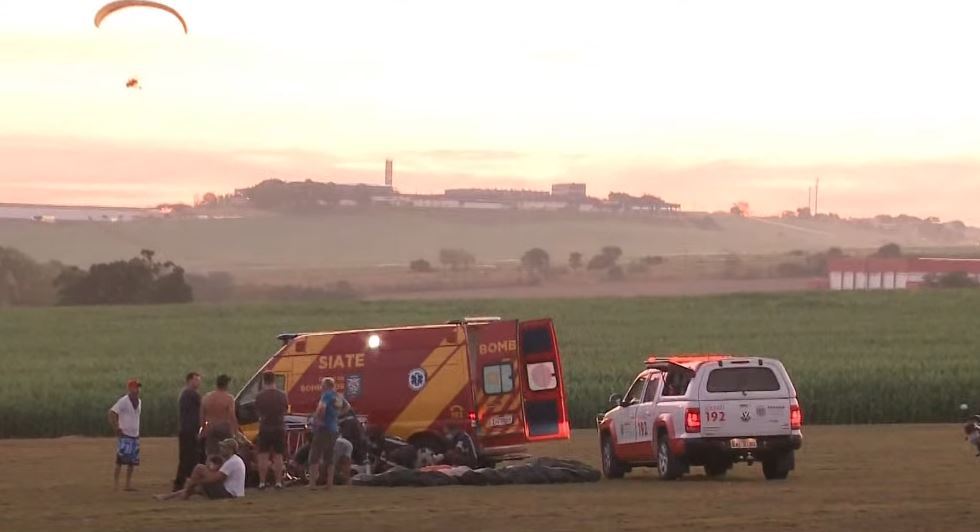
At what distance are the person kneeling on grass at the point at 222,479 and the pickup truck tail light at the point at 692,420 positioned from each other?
576 cm

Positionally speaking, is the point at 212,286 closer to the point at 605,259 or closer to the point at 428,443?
the point at 605,259

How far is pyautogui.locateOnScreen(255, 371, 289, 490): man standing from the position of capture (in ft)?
79.4

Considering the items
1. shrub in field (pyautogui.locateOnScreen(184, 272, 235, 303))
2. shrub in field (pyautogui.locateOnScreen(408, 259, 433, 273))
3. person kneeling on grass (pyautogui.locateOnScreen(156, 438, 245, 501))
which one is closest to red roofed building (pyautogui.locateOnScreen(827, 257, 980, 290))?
shrub in field (pyautogui.locateOnScreen(408, 259, 433, 273))

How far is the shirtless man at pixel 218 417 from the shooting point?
2400cm

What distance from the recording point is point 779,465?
25.8m

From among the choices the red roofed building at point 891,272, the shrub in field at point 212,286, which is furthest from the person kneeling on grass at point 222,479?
the red roofed building at point 891,272

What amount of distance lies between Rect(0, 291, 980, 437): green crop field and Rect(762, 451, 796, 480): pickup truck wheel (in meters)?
20.4

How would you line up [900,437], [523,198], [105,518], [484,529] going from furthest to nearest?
[523,198], [900,437], [105,518], [484,529]

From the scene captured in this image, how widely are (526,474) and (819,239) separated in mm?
157632

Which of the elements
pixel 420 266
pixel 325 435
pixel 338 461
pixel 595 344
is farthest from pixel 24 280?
pixel 325 435

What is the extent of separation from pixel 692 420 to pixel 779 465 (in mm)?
1643

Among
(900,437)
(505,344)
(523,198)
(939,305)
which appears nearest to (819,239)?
(523,198)

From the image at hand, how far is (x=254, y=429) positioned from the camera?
93.8ft

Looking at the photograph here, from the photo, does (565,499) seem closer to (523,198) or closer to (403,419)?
(403,419)
